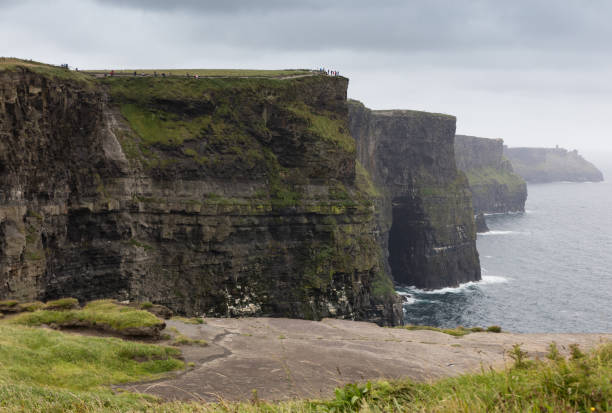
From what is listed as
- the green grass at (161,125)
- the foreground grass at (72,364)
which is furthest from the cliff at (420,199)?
the foreground grass at (72,364)

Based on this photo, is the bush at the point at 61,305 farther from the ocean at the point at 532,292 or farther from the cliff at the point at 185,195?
the ocean at the point at 532,292

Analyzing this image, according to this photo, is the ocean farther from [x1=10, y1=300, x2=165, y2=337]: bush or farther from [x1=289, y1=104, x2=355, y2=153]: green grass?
[x1=10, y1=300, x2=165, y2=337]: bush

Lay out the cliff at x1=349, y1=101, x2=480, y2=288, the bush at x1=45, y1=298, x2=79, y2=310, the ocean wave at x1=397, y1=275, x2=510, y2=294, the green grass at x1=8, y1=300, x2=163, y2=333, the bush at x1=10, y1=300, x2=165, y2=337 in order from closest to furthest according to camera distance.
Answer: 1. the bush at x1=10, y1=300, x2=165, y2=337
2. the green grass at x1=8, y1=300, x2=163, y2=333
3. the bush at x1=45, y1=298, x2=79, y2=310
4. the ocean wave at x1=397, y1=275, x2=510, y2=294
5. the cliff at x1=349, y1=101, x2=480, y2=288

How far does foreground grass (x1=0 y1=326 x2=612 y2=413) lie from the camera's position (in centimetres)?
994

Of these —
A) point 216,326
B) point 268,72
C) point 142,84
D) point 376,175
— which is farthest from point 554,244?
point 216,326

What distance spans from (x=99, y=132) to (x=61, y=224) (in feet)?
37.0

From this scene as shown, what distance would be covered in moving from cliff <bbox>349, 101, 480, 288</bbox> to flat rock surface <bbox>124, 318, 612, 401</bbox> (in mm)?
79543

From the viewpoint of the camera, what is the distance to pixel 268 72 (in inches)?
3140

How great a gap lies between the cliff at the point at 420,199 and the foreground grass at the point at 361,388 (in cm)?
9628

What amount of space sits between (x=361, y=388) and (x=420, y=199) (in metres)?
113

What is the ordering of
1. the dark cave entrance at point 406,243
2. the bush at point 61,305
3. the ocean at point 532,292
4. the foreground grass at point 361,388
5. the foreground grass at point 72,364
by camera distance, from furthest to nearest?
the dark cave entrance at point 406,243
the ocean at point 532,292
the bush at point 61,305
the foreground grass at point 72,364
the foreground grass at point 361,388

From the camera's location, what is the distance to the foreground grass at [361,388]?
9938 millimetres

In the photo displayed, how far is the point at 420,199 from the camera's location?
4823 inches

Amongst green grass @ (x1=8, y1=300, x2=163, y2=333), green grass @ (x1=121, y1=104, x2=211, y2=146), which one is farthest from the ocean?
green grass @ (x1=8, y1=300, x2=163, y2=333)
